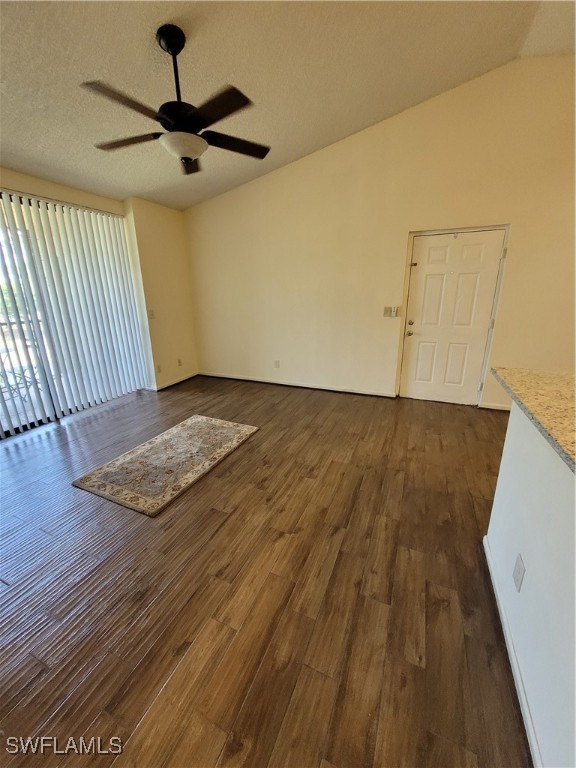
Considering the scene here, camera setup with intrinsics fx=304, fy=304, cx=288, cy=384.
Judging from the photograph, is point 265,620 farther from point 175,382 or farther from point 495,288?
point 175,382

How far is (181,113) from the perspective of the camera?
1.69m

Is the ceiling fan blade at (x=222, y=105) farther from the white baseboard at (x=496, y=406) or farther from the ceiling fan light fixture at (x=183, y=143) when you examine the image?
the white baseboard at (x=496, y=406)

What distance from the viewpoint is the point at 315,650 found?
124 cm

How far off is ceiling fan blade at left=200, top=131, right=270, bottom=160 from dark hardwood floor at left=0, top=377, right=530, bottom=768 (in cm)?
235

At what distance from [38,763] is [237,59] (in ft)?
12.5

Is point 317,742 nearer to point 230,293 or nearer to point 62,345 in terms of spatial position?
point 62,345

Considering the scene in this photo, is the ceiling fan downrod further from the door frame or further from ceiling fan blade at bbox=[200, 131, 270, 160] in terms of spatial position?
the door frame

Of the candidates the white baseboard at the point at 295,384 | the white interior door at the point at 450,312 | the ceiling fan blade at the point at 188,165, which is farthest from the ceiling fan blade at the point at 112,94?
the white baseboard at the point at 295,384

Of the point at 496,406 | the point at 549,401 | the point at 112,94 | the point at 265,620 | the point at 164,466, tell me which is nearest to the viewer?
the point at 549,401

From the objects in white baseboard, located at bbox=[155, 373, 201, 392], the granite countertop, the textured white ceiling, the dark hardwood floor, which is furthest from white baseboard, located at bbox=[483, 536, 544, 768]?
white baseboard, located at bbox=[155, 373, 201, 392]

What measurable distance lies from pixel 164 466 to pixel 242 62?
3194mm

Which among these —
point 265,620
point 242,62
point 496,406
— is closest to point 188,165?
point 242,62

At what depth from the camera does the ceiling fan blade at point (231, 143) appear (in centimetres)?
193

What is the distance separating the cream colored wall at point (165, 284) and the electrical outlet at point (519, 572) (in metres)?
4.56
